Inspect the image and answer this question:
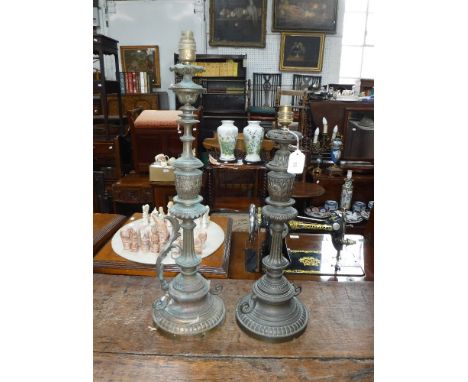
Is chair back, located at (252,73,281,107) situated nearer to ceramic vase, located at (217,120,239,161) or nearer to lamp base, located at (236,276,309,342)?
ceramic vase, located at (217,120,239,161)

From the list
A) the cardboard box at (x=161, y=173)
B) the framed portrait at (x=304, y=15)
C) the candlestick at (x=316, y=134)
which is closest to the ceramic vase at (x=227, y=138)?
the cardboard box at (x=161, y=173)

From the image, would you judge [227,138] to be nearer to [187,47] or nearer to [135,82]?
[187,47]

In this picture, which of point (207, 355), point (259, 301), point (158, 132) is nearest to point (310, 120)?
point (158, 132)

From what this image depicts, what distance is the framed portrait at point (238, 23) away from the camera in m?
3.83

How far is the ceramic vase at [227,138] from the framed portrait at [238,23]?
7.05ft

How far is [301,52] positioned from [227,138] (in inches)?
93.3

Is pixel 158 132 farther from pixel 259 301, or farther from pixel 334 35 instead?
pixel 334 35

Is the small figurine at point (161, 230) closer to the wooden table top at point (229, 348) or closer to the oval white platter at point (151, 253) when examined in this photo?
the oval white platter at point (151, 253)

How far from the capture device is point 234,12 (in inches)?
152

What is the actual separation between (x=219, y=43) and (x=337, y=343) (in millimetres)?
3792

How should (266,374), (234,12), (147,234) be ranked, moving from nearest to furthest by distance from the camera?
1. (266,374)
2. (147,234)
3. (234,12)

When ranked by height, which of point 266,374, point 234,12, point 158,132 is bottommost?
point 266,374

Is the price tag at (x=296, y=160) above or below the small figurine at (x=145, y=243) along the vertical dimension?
above
